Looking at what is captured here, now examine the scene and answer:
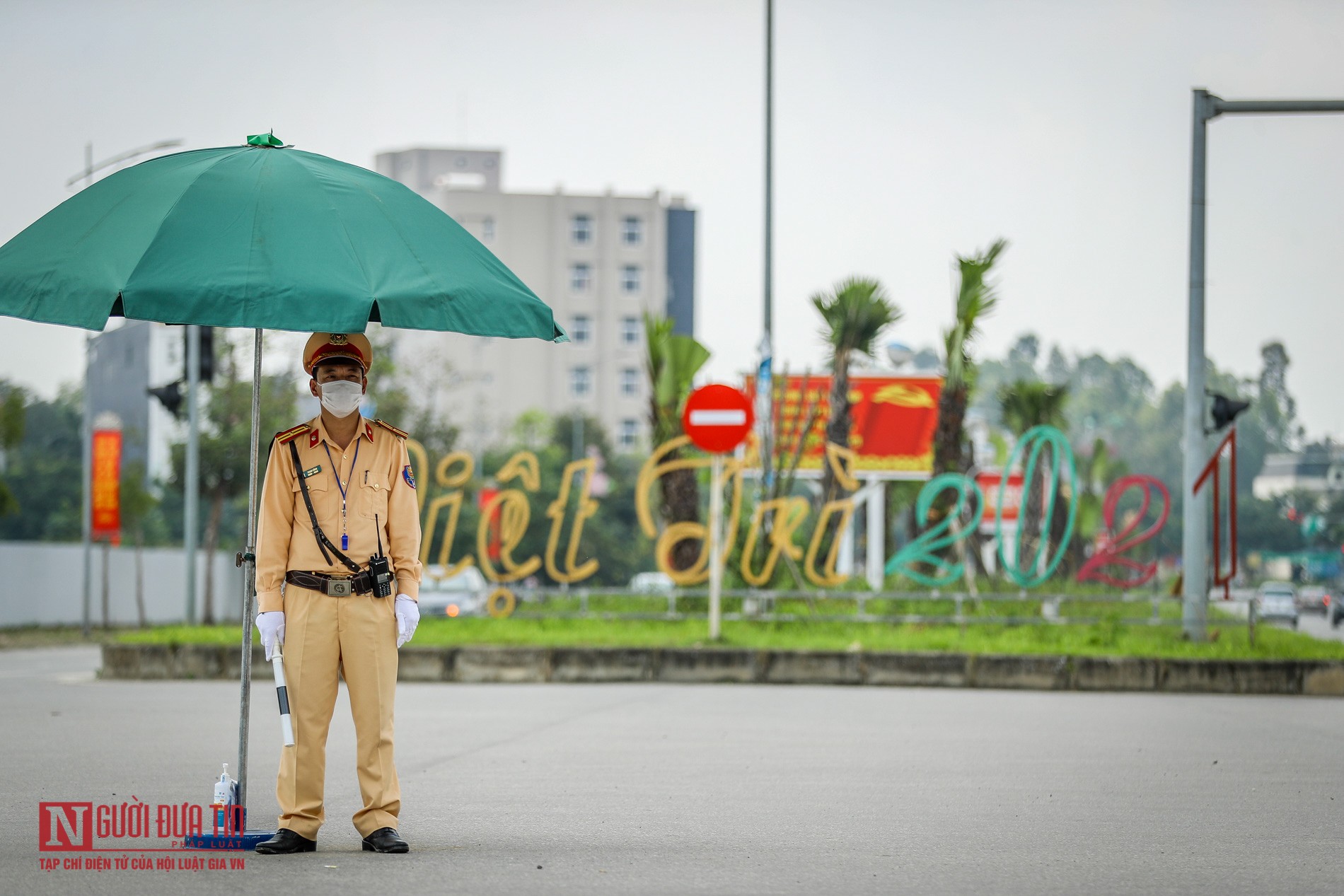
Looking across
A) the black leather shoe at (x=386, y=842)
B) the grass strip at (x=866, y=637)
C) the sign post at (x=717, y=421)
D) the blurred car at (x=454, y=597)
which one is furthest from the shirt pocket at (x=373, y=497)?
the blurred car at (x=454, y=597)

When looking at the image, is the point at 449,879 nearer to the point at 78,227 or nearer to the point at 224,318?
the point at 224,318

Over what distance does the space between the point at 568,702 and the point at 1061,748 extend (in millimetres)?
5037

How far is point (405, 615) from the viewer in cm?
616

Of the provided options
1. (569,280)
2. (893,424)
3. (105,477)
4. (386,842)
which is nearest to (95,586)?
(105,477)

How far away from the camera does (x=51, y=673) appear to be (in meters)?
18.6

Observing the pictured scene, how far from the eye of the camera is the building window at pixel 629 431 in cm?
8988

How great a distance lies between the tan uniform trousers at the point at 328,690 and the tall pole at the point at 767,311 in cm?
1510

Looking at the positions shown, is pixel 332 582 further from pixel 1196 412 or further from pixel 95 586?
pixel 95 586

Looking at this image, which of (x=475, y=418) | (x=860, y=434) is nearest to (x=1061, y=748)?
(x=860, y=434)

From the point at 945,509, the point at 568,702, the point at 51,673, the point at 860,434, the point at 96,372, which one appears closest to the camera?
the point at 568,702

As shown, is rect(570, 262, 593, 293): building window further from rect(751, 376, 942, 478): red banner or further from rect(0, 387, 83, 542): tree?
rect(751, 376, 942, 478): red banner

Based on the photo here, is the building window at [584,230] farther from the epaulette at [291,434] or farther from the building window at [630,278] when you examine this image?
the epaulette at [291,434]

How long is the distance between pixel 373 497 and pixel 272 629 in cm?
66

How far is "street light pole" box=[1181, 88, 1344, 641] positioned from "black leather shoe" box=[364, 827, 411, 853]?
12804mm
